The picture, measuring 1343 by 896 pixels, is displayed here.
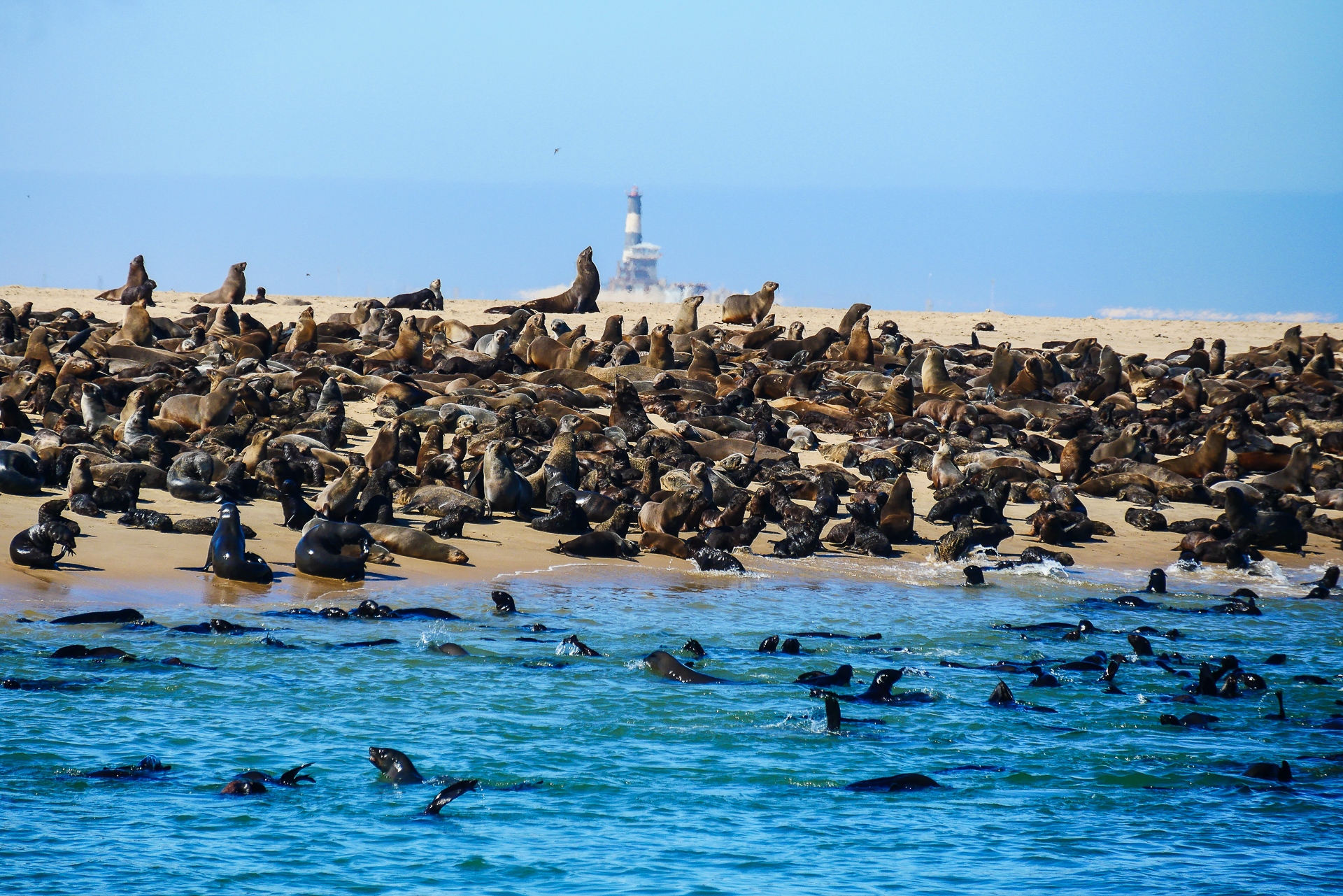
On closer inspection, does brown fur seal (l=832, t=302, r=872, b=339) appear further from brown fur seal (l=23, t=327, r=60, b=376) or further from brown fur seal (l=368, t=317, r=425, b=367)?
brown fur seal (l=23, t=327, r=60, b=376)

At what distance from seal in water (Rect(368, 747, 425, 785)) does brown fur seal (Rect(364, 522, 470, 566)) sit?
15.6 ft

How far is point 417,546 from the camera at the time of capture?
428 inches

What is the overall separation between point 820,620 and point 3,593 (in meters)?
5.61

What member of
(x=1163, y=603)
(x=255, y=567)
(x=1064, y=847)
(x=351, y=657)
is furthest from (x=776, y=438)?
(x=1064, y=847)

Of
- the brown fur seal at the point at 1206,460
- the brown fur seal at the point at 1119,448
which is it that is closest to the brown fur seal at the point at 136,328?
the brown fur seal at the point at 1119,448

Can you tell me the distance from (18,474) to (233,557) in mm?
2827

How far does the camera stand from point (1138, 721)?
768cm

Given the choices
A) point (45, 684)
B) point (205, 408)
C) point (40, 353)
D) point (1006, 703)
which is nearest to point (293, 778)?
point (45, 684)

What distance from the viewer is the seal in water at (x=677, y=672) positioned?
7.88 m

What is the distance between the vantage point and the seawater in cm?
532

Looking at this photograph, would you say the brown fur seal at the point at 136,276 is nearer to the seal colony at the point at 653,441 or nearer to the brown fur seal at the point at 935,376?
the seal colony at the point at 653,441

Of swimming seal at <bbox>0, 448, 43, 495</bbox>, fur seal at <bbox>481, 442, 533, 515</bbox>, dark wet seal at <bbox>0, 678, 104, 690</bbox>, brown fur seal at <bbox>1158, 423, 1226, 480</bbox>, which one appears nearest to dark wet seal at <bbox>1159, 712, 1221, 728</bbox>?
dark wet seal at <bbox>0, 678, 104, 690</bbox>

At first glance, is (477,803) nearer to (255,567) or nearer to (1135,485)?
(255,567)

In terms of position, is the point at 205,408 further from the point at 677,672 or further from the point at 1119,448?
the point at 1119,448
